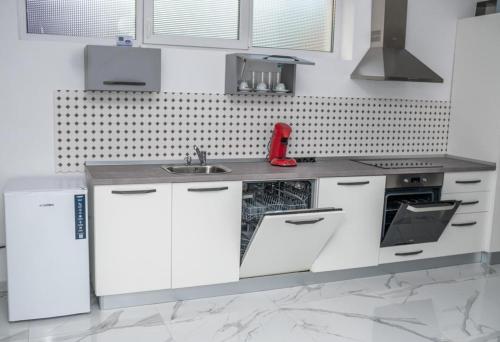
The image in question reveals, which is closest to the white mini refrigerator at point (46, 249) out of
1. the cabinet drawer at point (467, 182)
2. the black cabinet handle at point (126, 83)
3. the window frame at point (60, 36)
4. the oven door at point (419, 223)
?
the black cabinet handle at point (126, 83)

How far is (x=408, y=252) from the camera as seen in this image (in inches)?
158

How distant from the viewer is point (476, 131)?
4.41 m

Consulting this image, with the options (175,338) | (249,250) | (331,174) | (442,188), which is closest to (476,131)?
(442,188)

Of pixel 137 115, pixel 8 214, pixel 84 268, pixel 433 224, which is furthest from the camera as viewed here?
pixel 433 224

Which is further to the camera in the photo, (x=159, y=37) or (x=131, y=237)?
(x=159, y=37)

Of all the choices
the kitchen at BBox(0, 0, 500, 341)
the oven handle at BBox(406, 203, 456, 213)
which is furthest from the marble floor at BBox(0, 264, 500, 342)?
the oven handle at BBox(406, 203, 456, 213)

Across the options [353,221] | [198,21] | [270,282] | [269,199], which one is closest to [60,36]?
[198,21]

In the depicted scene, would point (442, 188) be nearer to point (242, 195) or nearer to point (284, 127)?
point (284, 127)

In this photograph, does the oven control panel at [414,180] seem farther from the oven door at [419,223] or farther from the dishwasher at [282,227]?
the dishwasher at [282,227]

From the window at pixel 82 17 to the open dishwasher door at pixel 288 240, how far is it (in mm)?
1668

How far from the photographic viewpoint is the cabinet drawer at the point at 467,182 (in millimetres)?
4047

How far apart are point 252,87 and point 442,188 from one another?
5.40ft

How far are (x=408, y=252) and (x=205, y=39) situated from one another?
7.27 feet

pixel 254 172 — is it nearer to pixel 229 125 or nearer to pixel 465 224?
pixel 229 125
